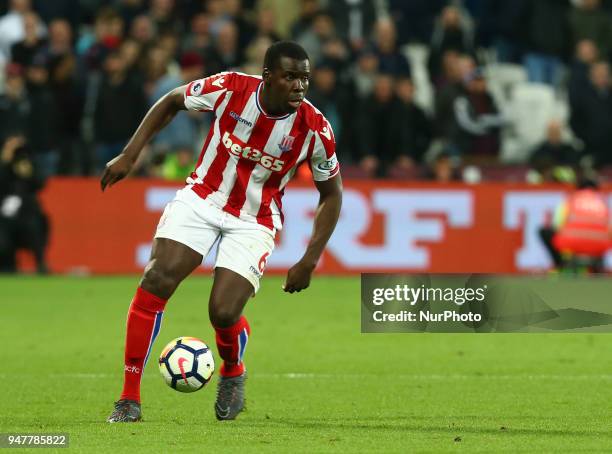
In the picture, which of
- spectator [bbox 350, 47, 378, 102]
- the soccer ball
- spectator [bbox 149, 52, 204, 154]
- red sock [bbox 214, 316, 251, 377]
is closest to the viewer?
the soccer ball

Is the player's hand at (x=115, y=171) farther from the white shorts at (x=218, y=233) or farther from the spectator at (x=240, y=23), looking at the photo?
the spectator at (x=240, y=23)

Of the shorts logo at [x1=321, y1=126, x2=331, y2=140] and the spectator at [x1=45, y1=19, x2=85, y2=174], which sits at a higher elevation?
the spectator at [x1=45, y1=19, x2=85, y2=174]

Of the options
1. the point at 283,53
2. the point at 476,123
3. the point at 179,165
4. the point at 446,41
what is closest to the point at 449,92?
the point at 476,123

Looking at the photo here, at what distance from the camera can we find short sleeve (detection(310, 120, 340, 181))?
8297 millimetres

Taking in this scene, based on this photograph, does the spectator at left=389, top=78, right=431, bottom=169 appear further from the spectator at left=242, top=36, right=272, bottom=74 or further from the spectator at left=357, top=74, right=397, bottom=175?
the spectator at left=242, top=36, right=272, bottom=74

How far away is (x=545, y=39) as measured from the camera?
2172 cm

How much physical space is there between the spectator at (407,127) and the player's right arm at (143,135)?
11549 mm

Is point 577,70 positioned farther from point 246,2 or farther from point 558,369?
point 558,369

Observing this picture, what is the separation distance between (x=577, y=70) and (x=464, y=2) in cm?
281

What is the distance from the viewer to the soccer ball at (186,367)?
8117mm

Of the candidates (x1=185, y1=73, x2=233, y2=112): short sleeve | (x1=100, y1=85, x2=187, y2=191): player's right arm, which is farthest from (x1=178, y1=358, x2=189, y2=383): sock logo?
(x1=185, y1=73, x2=233, y2=112): short sleeve

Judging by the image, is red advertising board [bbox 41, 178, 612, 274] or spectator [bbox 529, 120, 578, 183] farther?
spectator [bbox 529, 120, 578, 183]

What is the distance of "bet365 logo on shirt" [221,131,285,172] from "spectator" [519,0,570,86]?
1384 centimetres

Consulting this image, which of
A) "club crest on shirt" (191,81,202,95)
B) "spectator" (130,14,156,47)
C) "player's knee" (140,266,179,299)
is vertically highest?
"spectator" (130,14,156,47)
